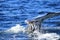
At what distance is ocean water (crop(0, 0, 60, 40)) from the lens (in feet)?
41.0

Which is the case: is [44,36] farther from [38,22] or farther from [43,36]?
[38,22]

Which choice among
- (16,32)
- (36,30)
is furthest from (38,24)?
(16,32)

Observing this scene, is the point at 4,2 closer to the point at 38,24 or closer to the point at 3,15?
the point at 3,15

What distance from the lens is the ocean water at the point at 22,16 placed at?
12.5 m

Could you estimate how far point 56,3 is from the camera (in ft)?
61.9

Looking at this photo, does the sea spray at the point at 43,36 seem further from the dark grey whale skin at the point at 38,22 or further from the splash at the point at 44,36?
the dark grey whale skin at the point at 38,22

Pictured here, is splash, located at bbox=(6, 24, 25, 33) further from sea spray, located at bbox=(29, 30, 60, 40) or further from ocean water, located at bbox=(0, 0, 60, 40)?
sea spray, located at bbox=(29, 30, 60, 40)

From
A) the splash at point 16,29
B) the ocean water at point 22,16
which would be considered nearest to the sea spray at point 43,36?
the ocean water at point 22,16

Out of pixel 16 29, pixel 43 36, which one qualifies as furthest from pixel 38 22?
pixel 16 29

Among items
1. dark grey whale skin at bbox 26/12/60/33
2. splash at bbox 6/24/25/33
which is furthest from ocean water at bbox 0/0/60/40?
dark grey whale skin at bbox 26/12/60/33

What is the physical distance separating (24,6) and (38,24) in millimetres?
6313

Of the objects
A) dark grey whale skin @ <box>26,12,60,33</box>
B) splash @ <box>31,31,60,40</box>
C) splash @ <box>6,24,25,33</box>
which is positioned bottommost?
splash @ <box>31,31,60,40</box>

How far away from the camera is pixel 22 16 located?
16125mm

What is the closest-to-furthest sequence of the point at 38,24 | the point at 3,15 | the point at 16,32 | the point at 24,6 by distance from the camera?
the point at 38,24 < the point at 16,32 < the point at 3,15 < the point at 24,6
